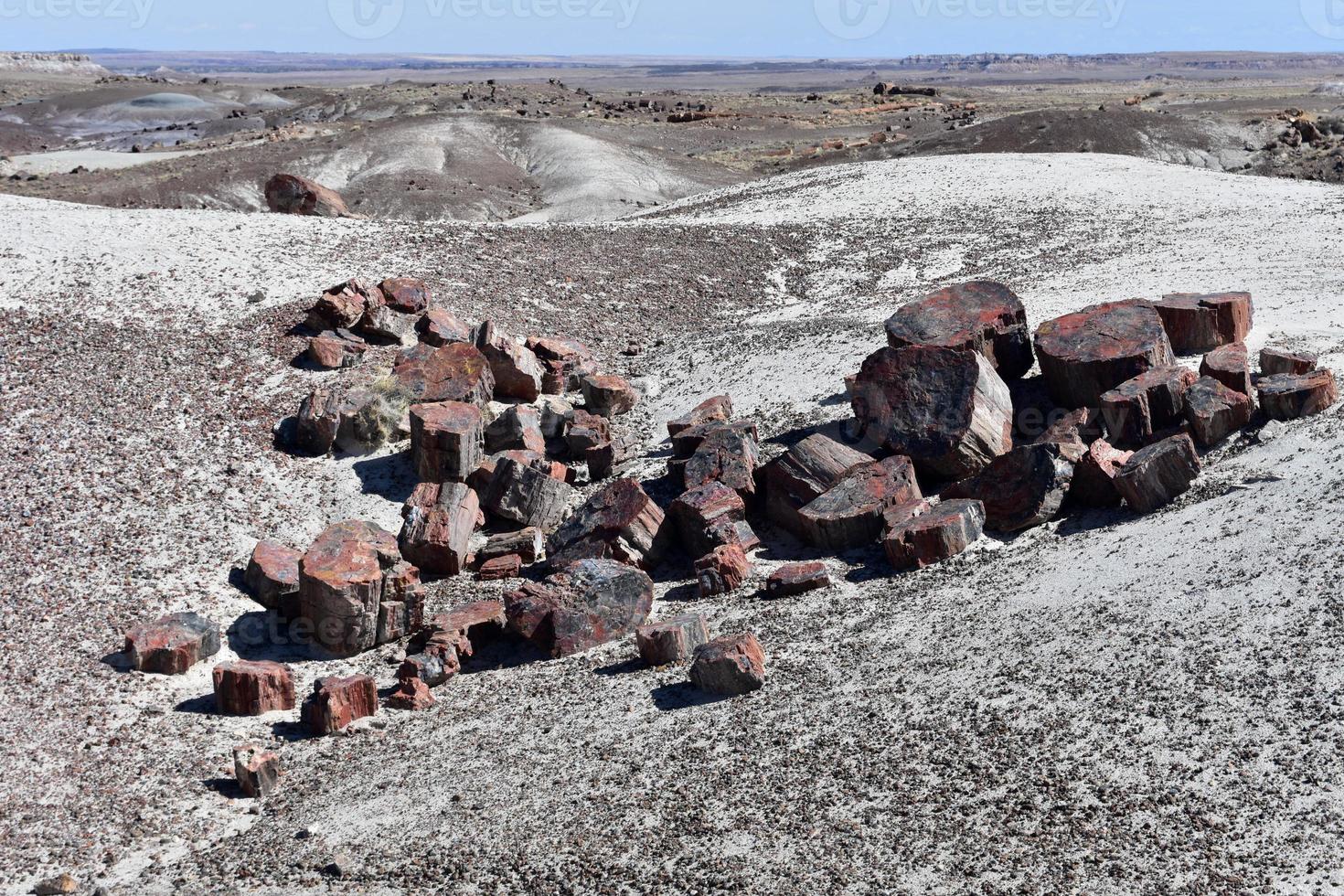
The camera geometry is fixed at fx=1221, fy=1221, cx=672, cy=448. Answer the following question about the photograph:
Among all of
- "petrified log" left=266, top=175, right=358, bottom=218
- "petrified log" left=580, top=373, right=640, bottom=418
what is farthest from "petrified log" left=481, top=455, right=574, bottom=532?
"petrified log" left=266, top=175, right=358, bottom=218

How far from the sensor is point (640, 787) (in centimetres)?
Result: 670

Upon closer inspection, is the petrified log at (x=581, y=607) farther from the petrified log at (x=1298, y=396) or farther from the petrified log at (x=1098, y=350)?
the petrified log at (x=1298, y=396)

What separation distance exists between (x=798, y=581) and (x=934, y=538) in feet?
3.52

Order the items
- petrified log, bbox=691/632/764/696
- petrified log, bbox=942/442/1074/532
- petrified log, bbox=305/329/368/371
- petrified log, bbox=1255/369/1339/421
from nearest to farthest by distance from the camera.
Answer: petrified log, bbox=691/632/764/696 → petrified log, bbox=942/442/1074/532 → petrified log, bbox=1255/369/1339/421 → petrified log, bbox=305/329/368/371

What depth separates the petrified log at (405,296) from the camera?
14.5 meters

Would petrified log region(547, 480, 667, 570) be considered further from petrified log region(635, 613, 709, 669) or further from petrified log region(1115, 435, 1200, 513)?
petrified log region(1115, 435, 1200, 513)

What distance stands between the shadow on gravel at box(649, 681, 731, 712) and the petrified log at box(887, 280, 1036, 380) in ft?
14.5

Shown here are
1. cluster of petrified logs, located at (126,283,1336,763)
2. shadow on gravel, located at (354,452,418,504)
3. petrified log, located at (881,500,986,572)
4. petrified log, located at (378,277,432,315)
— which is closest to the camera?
cluster of petrified logs, located at (126,283,1336,763)

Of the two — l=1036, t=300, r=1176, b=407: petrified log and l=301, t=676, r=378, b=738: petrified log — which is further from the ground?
l=1036, t=300, r=1176, b=407: petrified log

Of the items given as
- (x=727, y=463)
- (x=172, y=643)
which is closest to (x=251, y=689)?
(x=172, y=643)

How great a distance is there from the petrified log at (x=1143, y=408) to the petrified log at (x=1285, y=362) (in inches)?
35.2

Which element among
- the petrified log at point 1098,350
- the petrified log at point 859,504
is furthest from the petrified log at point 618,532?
the petrified log at point 1098,350

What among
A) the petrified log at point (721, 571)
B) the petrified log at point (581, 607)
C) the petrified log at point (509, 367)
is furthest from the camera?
Result: the petrified log at point (509, 367)

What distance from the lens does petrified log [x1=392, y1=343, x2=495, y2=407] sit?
12.7m
